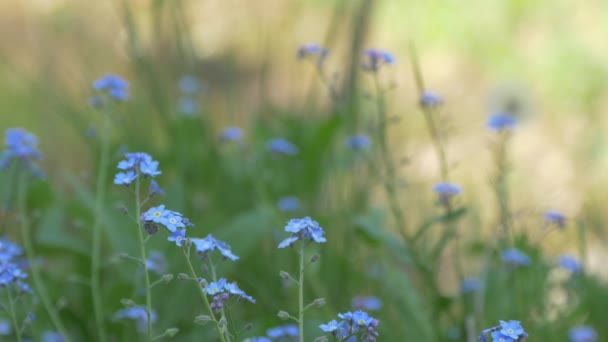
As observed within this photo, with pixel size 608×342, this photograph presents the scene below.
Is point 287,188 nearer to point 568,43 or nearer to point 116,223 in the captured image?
point 116,223

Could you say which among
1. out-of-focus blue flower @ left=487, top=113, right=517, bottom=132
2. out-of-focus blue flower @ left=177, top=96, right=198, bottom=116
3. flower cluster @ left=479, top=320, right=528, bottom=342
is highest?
out-of-focus blue flower @ left=177, top=96, right=198, bottom=116

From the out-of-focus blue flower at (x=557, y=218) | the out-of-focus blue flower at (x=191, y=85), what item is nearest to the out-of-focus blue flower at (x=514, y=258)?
the out-of-focus blue flower at (x=557, y=218)

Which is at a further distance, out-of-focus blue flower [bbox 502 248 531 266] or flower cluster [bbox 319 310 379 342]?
out-of-focus blue flower [bbox 502 248 531 266]

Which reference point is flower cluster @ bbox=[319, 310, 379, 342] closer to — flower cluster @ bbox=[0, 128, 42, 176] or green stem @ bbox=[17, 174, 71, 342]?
green stem @ bbox=[17, 174, 71, 342]

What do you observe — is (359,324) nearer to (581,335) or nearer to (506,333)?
(506,333)

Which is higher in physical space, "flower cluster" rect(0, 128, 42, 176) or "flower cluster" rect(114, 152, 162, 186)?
"flower cluster" rect(0, 128, 42, 176)

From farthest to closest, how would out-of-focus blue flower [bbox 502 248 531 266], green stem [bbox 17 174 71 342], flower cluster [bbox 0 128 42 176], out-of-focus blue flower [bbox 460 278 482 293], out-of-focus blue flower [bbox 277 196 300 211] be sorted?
out-of-focus blue flower [bbox 277 196 300 211] → out-of-focus blue flower [bbox 460 278 482 293] → out-of-focus blue flower [bbox 502 248 531 266] → flower cluster [bbox 0 128 42 176] → green stem [bbox 17 174 71 342]

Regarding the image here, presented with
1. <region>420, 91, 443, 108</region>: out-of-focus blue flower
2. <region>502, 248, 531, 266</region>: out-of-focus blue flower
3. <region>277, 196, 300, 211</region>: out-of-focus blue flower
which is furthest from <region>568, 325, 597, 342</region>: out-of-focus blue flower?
<region>277, 196, 300, 211</region>: out-of-focus blue flower
